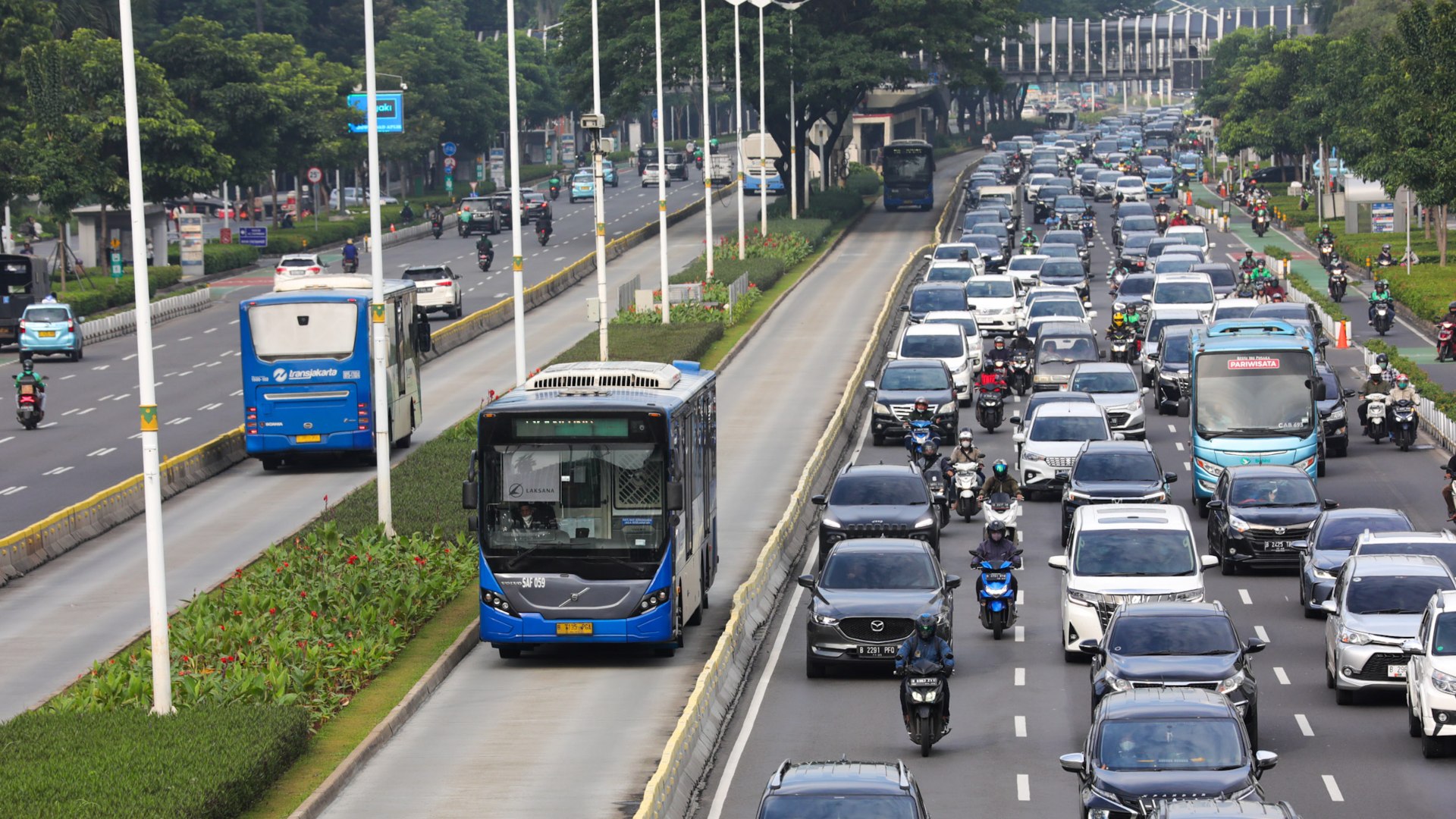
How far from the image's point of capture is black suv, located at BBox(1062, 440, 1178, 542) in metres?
35.0

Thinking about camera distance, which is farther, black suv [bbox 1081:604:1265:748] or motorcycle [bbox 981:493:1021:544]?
motorcycle [bbox 981:493:1021:544]

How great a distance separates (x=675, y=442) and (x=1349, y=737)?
845 cm

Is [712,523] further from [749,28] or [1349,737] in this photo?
[749,28]

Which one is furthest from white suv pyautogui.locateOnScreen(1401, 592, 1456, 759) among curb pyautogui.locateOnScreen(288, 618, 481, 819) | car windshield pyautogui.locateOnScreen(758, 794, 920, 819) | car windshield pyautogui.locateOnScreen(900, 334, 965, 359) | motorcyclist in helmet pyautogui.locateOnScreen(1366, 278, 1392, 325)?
motorcyclist in helmet pyautogui.locateOnScreen(1366, 278, 1392, 325)

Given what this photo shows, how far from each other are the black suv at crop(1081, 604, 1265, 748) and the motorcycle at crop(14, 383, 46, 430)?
108 ft

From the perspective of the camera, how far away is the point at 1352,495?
39344mm

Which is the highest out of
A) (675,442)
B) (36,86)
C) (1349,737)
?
(36,86)

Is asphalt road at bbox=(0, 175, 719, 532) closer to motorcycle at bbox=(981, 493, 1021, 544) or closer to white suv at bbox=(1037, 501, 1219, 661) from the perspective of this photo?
motorcycle at bbox=(981, 493, 1021, 544)

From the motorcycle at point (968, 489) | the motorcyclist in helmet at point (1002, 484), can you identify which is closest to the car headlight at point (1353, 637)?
the motorcyclist in helmet at point (1002, 484)

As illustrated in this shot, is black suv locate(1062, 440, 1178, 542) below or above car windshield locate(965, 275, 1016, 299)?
below

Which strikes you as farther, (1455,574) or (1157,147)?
(1157,147)

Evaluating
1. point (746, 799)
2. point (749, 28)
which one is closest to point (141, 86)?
point (749, 28)

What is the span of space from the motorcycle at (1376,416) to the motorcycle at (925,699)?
82.9 feet

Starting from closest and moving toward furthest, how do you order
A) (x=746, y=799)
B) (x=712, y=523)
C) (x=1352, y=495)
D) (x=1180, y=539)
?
1. (x=746, y=799)
2. (x=1180, y=539)
3. (x=712, y=523)
4. (x=1352, y=495)
